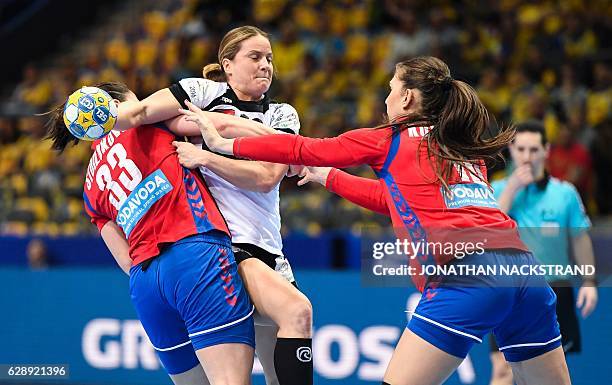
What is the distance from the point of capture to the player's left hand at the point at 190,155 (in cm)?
407

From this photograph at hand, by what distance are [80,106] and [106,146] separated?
0.33 m

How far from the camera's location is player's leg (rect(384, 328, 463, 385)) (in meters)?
3.73

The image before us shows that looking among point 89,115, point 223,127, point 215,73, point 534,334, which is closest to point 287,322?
point 223,127

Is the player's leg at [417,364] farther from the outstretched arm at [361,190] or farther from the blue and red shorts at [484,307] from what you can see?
the outstretched arm at [361,190]

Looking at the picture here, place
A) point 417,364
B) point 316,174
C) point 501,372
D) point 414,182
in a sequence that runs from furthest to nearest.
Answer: point 501,372
point 316,174
point 414,182
point 417,364

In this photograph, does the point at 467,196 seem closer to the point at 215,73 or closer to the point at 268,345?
the point at 268,345

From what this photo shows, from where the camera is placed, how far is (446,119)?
3.92 m

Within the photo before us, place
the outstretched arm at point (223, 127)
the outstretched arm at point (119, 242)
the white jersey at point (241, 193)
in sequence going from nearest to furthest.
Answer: the outstretched arm at point (223, 127) → the white jersey at point (241, 193) → the outstretched arm at point (119, 242)

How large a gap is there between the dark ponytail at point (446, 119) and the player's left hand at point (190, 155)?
87 cm

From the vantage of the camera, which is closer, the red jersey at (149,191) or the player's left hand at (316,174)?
the red jersey at (149,191)

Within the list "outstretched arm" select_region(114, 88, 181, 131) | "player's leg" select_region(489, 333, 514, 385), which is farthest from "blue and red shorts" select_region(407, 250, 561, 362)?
"player's leg" select_region(489, 333, 514, 385)

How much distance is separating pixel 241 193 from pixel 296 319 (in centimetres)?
69

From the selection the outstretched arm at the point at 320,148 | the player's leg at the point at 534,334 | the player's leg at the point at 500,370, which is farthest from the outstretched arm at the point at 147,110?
the player's leg at the point at 500,370

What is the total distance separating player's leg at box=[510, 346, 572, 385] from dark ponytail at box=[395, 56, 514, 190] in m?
0.85
